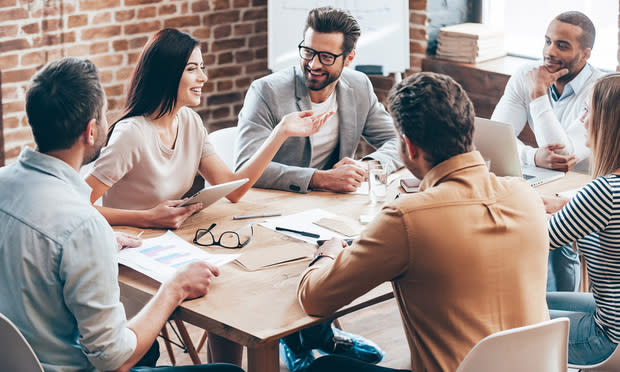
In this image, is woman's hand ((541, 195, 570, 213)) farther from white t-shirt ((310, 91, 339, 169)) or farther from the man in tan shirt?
white t-shirt ((310, 91, 339, 169))

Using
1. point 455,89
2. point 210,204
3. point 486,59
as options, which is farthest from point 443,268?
point 486,59

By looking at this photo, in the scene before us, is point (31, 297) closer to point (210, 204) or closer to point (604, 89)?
point (210, 204)

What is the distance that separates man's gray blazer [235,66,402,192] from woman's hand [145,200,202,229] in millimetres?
488

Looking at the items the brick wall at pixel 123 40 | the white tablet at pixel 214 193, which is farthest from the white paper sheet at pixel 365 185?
the brick wall at pixel 123 40

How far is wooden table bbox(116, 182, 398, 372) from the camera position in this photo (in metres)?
1.88

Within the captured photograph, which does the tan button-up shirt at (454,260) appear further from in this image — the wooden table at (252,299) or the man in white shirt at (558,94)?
the man in white shirt at (558,94)

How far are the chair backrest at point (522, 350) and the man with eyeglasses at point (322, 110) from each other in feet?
3.68

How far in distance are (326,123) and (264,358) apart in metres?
1.49

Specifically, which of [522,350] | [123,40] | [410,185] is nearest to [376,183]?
[410,185]

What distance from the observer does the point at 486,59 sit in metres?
4.64

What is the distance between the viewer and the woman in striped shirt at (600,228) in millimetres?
2131

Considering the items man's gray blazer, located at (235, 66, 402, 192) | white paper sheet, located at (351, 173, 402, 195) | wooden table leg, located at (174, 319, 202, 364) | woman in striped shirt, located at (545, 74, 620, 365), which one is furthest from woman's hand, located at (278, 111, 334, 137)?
woman in striped shirt, located at (545, 74, 620, 365)

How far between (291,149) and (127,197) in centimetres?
73

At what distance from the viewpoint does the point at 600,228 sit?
7.04 feet
